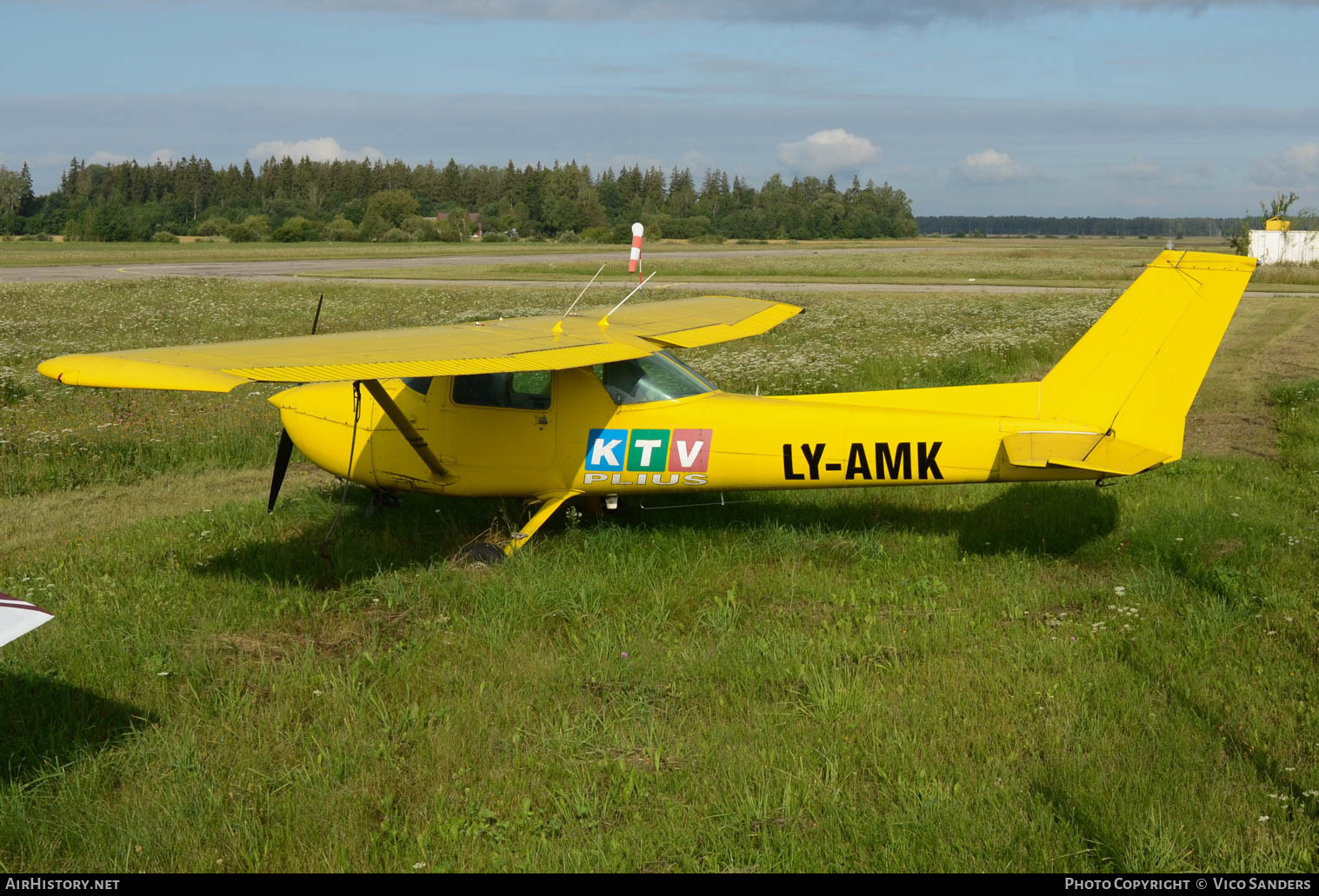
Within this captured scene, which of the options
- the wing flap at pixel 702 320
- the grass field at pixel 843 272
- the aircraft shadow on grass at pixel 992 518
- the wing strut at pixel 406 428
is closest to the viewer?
the wing strut at pixel 406 428

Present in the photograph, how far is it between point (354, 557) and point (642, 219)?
118 meters

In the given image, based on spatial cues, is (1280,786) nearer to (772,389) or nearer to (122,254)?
(772,389)

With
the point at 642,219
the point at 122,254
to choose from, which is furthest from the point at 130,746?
the point at 642,219

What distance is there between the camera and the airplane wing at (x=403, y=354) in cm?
602

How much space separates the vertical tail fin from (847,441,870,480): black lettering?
1497 mm

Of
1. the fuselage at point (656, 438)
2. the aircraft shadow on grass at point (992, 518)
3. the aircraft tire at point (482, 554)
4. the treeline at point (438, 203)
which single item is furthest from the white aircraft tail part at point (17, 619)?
the treeline at point (438, 203)

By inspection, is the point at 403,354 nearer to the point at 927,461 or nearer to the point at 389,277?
the point at 927,461

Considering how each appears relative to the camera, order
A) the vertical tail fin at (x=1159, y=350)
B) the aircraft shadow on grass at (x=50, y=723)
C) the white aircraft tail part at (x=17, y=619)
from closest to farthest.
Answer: the white aircraft tail part at (x=17, y=619)
the aircraft shadow on grass at (x=50, y=723)
the vertical tail fin at (x=1159, y=350)

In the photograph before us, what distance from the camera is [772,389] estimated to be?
15.9 meters

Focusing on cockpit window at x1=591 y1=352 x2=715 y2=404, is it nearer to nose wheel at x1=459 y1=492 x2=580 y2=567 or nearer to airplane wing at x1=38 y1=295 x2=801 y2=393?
airplane wing at x1=38 y1=295 x2=801 y2=393

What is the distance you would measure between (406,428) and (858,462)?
11.9 feet

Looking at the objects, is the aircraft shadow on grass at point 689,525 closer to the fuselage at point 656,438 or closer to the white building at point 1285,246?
the fuselage at point 656,438

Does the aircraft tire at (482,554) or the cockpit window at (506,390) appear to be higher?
the cockpit window at (506,390)

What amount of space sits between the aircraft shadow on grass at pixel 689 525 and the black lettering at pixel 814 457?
1.10 m
